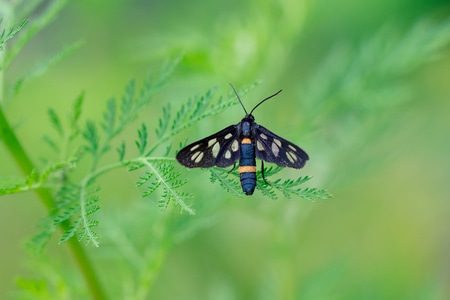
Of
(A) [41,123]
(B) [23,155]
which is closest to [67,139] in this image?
(B) [23,155]

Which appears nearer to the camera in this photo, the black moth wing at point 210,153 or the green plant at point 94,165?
the green plant at point 94,165

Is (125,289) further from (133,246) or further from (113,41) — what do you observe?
(113,41)

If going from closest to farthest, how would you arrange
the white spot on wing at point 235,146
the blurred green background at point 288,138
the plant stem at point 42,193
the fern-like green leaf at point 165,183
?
the fern-like green leaf at point 165,183 → the plant stem at point 42,193 → the white spot on wing at point 235,146 → the blurred green background at point 288,138

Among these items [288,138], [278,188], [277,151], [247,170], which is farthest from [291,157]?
[288,138]

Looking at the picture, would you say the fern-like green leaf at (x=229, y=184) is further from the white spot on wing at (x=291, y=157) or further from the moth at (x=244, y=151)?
the white spot on wing at (x=291, y=157)

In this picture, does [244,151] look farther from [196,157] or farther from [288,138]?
[288,138]

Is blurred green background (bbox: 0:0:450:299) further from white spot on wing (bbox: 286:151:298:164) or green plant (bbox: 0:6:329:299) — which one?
white spot on wing (bbox: 286:151:298:164)

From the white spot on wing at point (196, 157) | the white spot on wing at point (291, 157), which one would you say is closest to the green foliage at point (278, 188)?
the white spot on wing at point (196, 157)
